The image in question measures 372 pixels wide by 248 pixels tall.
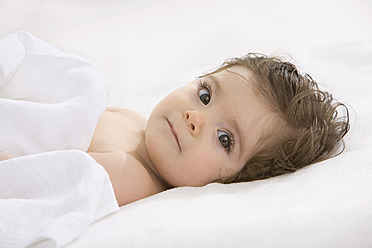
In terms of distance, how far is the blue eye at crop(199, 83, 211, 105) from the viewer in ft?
3.76

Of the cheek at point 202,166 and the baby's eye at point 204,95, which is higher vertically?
the baby's eye at point 204,95

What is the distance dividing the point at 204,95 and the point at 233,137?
0.12m

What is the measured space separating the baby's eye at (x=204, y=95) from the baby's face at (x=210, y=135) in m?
0.01

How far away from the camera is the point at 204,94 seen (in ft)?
3.80

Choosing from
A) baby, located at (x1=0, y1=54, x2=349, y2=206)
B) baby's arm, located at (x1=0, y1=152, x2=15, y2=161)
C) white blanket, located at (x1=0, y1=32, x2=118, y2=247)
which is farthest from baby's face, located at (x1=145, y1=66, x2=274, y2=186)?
baby's arm, located at (x1=0, y1=152, x2=15, y2=161)

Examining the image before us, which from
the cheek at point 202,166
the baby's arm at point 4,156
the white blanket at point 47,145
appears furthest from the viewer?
the cheek at point 202,166

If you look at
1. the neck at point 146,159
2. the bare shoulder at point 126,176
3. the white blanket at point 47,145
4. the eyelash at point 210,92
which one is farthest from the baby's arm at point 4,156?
the eyelash at point 210,92

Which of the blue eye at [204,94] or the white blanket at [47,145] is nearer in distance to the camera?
the white blanket at [47,145]

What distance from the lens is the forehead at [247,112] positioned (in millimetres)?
1085

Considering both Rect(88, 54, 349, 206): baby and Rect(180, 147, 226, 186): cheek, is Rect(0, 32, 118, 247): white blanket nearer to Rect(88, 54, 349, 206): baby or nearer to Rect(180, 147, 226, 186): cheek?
Rect(88, 54, 349, 206): baby

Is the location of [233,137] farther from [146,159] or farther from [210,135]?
[146,159]

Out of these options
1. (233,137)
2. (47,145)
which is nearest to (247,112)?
(233,137)

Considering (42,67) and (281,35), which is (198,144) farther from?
(281,35)

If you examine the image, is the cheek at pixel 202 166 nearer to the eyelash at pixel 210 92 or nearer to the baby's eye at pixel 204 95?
the eyelash at pixel 210 92
